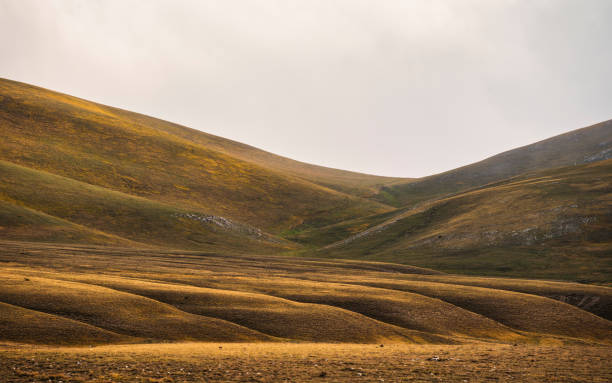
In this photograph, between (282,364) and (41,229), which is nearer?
(282,364)

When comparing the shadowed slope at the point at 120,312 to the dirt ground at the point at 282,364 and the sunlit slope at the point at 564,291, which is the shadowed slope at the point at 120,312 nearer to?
the dirt ground at the point at 282,364

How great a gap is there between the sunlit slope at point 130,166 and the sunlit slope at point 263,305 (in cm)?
8569

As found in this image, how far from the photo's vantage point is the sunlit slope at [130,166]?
509 feet

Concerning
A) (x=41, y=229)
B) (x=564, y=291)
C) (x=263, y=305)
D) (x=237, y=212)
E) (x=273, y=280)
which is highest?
(x=564, y=291)

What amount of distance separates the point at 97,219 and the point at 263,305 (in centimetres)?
8479

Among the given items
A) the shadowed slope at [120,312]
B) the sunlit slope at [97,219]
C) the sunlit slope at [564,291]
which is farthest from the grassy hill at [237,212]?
the shadowed slope at [120,312]

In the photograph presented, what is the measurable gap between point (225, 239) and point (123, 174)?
51859mm

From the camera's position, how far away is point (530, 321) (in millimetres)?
55719

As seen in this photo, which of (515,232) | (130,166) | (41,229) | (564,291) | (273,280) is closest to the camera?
(273,280)

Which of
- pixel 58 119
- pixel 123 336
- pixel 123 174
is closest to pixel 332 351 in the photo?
pixel 123 336

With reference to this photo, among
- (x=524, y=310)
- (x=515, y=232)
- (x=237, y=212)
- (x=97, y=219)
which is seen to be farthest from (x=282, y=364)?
(x=237, y=212)

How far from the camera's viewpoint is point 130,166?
6718 inches

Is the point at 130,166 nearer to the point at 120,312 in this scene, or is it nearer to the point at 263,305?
the point at 263,305

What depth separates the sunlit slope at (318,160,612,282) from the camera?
10131cm
